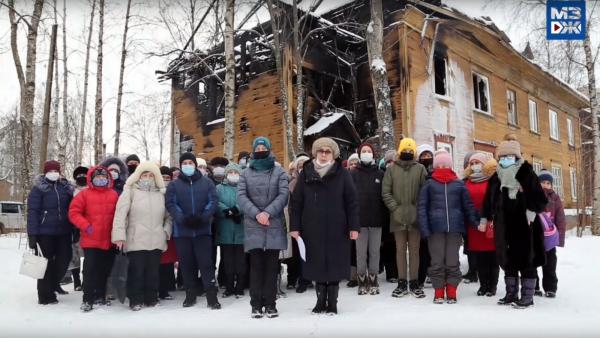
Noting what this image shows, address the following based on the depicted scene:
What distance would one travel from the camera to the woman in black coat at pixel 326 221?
486cm

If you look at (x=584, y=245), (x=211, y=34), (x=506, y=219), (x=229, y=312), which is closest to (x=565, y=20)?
(x=584, y=245)

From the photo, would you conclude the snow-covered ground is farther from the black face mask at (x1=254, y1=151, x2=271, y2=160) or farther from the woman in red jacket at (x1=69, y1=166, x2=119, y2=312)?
the black face mask at (x1=254, y1=151, x2=271, y2=160)

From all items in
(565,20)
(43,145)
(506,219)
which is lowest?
(506,219)

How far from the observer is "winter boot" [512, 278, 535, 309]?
5.06 meters

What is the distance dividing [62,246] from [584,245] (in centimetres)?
961

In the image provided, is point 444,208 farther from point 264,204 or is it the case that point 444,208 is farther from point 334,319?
point 264,204

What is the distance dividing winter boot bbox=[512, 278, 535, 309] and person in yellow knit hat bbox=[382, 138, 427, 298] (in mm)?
1070

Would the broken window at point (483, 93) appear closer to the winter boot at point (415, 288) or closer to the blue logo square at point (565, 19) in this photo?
the blue logo square at point (565, 19)

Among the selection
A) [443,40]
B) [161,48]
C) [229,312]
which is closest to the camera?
[229,312]

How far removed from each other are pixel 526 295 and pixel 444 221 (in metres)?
1.15

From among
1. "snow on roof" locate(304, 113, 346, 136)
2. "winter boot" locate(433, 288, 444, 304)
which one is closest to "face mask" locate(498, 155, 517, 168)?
"winter boot" locate(433, 288, 444, 304)

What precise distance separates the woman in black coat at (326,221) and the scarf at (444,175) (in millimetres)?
1171

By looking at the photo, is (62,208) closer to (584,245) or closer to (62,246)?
(62,246)

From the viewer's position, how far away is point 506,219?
5.20m
